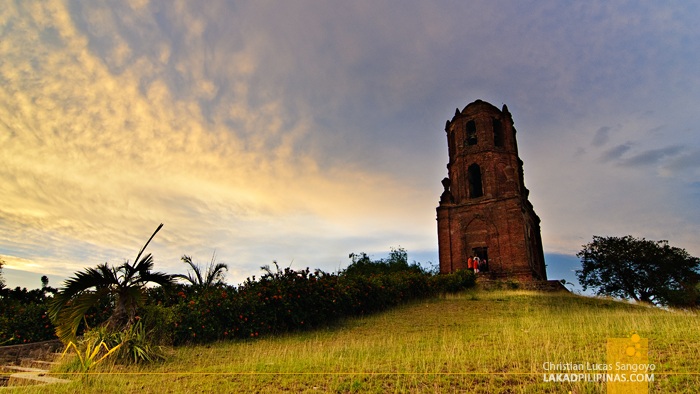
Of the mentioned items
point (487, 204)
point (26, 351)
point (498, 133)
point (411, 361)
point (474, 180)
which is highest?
point (498, 133)

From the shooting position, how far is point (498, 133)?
29.5m

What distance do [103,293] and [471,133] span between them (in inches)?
1056

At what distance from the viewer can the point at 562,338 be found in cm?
743

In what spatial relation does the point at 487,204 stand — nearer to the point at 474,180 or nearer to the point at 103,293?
the point at 474,180

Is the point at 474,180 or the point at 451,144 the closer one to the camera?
the point at 474,180

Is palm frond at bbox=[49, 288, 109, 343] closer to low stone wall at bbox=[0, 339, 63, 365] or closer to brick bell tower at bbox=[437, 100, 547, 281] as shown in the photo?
low stone wall at bbox=[0, 339, 63, 365]

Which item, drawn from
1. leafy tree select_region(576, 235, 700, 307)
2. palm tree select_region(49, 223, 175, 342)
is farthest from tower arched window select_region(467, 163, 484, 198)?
palm tree select_region(49, 223, 175, 342)

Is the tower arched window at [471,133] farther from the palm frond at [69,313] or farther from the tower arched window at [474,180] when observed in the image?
the palm frond at [69,313]

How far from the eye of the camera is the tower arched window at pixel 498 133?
29000 millimetres

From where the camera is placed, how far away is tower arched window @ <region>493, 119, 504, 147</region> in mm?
Result: 29000

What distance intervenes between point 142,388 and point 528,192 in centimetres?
3025

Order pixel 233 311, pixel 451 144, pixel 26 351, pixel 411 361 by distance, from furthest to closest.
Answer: pixel 451 144 → pixel 233 311 → pixel 26 351 → pixel 411 361

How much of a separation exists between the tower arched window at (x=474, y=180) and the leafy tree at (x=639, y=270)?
14769 mm

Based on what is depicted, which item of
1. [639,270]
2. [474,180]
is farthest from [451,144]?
[639,270]
